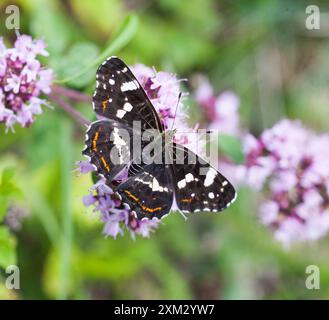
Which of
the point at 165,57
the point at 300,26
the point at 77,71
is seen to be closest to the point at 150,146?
the point at 77,71

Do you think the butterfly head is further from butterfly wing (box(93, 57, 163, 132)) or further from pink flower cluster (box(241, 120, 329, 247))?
pink flower cluster (box(241, 120, 329, 247))

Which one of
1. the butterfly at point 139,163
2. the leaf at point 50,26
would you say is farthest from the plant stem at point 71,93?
the butterfly at point 139,163

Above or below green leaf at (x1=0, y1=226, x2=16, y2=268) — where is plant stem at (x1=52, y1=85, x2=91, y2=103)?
above

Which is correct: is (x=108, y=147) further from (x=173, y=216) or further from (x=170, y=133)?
(x=173, y=216)

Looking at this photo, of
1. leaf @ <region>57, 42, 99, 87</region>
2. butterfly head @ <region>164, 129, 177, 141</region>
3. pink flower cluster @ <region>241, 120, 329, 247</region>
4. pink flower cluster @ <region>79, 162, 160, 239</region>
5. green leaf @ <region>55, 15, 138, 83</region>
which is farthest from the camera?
pink flower cluster @ <region>241, 120, 329, 247</region>

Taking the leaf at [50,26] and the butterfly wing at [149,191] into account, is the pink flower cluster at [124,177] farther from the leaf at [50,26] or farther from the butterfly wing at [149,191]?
the leaf at [50,26]

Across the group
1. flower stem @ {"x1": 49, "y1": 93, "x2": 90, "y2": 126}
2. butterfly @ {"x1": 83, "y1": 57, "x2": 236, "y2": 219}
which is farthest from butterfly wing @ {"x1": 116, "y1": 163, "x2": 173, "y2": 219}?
flower stem @ {"x1": 49, "y1": 93, "x2": 90, "y2": 126}
